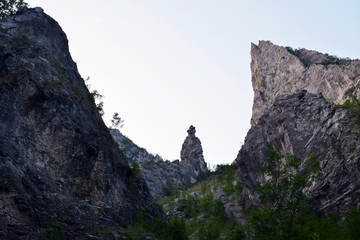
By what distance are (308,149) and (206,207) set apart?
27.1 metres

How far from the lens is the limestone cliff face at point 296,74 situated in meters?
128

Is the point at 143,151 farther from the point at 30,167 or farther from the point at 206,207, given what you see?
the point at 30,167

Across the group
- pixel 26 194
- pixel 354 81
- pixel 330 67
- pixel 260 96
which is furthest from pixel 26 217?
pixel 260 96

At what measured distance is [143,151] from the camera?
178 meters

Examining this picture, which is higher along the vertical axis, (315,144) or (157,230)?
(315,144)

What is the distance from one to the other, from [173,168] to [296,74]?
57.0 m

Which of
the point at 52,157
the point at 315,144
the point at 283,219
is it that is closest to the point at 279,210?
the point at 283,219

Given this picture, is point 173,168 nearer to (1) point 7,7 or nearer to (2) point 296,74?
(2) point 296,74

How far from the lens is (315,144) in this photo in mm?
67875

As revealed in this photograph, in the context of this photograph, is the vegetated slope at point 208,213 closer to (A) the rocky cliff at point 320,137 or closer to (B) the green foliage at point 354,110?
(A) the rocky cliff at point 320,137

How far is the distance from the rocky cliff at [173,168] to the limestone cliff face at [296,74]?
1069 inches

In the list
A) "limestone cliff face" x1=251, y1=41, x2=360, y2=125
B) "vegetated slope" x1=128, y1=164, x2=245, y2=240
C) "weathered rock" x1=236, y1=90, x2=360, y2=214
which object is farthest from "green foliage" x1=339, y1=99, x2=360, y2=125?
"limestone cliff face" x1=251, y1=41, x2=360, y2=125

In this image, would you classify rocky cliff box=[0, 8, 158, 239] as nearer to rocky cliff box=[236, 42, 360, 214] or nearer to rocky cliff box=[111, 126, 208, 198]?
rocky cliff box=[236, 42, 360, 214]

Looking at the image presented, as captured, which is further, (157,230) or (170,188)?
(170,188)
